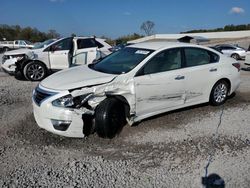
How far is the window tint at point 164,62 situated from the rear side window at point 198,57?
10.4 inches

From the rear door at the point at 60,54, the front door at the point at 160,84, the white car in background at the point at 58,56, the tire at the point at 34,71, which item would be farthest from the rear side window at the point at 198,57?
the tire at the point at 34,71

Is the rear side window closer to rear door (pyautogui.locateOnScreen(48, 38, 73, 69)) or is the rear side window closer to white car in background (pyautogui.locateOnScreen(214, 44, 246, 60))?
rear door (pyautogui.locateOnScreen(48, 38, 73, 69))

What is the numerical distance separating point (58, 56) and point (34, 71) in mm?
1039

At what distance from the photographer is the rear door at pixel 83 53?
11.5 meters

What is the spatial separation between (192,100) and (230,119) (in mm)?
842

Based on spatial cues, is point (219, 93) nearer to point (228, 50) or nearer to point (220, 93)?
point (220, 93)

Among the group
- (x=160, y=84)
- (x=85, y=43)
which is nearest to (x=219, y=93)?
(x=160, y=84)

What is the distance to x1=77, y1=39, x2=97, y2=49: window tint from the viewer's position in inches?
454

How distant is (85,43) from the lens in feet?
38.2

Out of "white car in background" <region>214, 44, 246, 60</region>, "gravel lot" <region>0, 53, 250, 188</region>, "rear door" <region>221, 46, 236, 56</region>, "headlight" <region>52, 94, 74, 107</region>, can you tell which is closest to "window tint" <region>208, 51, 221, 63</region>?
"gravel lot" <region>0, 53, 250, 188</region>

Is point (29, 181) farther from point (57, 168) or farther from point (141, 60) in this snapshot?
point (141, 60)

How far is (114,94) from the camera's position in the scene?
17.3 feet

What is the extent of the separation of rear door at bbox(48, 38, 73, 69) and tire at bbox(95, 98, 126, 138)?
6.61m

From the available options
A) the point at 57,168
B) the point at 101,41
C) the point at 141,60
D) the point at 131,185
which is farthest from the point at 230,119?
the point at 101,41
